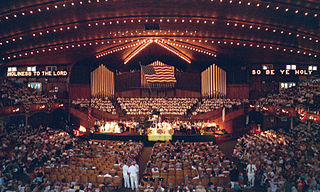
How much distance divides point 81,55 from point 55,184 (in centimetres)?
1982

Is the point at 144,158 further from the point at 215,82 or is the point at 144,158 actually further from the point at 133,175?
the point at 215,82

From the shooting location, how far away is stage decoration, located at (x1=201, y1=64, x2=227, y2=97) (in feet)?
111

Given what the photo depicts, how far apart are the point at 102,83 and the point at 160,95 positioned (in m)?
7.91

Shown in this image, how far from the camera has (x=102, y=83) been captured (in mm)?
34844

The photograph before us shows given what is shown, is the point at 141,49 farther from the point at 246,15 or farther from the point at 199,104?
the point at 246,15

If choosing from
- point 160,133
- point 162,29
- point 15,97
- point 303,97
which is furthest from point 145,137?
point 303,97

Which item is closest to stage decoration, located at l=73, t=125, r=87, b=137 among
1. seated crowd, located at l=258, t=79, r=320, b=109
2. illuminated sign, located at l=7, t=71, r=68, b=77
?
illuminated sign, located at l=7, t=71, r=68, b=77

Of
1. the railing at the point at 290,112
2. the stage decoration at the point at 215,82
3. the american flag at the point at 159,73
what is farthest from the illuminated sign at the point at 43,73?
the railing at the point at 290,112

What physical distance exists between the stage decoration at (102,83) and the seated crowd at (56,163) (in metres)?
11.0

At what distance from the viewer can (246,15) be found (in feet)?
70.2

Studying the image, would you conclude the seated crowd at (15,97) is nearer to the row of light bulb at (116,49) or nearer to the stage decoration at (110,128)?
the stage decoration at (110,128)

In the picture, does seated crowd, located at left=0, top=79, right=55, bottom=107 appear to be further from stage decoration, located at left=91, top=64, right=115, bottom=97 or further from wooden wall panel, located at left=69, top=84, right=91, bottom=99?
stage decoration, located at left=91, top=64, right=115, bottom=97

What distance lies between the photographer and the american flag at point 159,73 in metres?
34.8

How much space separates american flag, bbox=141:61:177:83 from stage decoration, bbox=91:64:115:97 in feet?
15.6
